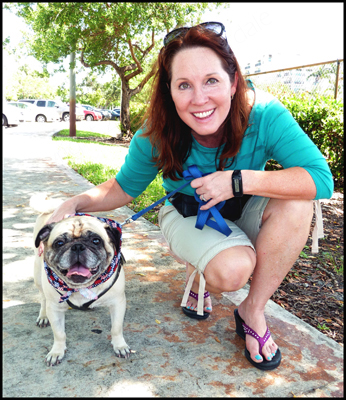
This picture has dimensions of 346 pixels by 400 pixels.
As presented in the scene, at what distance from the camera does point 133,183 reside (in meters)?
2.72

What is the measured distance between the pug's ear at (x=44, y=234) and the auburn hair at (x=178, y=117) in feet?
2.96

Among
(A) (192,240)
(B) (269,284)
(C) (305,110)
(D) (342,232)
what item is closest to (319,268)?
(D) (342,232)

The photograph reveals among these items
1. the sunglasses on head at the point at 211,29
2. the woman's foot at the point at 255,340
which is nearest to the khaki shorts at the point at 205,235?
the woman's foot at the point at 255,340

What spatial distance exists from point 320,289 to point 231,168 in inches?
62.2

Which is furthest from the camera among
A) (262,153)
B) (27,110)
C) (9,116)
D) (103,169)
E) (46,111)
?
(46,111)

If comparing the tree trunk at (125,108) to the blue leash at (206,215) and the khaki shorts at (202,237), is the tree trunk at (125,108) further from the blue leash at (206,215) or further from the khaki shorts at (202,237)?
the blue leash at (206,215)

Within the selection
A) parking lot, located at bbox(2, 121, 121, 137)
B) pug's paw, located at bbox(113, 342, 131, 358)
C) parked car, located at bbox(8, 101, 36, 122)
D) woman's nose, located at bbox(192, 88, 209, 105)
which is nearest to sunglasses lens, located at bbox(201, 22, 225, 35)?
woman's nose, located at bbox(192, 88, 209, 105)

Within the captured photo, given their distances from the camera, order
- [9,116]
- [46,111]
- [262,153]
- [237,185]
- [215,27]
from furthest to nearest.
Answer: [46,111]
[9,116]
[262,153]
[215,27]
[237,185]

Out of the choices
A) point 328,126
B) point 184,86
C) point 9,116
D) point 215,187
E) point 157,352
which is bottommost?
point 157,352

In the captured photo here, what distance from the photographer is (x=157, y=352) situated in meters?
2.23

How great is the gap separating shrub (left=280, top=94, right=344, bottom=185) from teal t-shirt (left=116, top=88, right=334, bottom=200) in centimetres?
403

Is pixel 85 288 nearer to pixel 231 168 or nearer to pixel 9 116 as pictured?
pixel 231 168

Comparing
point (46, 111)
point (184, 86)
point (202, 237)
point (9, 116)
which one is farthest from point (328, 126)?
point (46, 111)

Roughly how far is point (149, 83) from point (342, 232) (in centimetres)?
328
